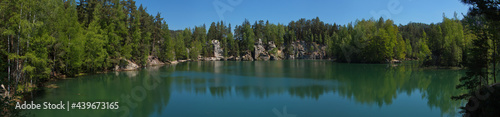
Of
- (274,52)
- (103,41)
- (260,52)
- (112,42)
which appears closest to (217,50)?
(260,52)

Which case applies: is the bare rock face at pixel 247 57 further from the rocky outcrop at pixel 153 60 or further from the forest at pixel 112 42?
the rocky outcrop at pixel 153 60

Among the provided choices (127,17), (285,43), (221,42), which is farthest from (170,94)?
(285,43)

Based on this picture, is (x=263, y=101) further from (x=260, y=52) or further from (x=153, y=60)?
(x=260, y=52)

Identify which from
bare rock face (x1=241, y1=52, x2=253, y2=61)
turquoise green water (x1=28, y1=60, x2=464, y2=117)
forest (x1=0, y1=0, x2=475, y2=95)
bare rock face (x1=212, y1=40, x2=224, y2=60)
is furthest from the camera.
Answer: bare rock face (x1=212, y1=40, x2=224, y2=60)

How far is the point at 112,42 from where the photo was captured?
39.4 m

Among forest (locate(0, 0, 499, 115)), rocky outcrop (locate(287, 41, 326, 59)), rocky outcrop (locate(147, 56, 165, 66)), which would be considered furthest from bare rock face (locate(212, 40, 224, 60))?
rocky outcrop (locate(147, 56, 165, 66))

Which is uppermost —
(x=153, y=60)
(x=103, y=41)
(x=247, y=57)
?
(x=103, y=41)

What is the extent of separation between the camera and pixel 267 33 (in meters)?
122

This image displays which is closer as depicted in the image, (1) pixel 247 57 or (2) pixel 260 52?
(1) pixel 247 57

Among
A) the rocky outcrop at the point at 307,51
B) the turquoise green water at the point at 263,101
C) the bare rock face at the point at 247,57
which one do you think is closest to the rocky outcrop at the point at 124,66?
the turquoise green water at the point at 263,101

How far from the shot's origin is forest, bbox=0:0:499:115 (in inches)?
645

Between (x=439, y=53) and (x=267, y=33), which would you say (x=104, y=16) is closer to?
(x=439, y=53)

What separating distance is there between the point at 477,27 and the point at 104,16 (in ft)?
135

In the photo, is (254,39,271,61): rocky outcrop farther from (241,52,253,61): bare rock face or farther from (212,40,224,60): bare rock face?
(212,40,224,60): bare rock face
